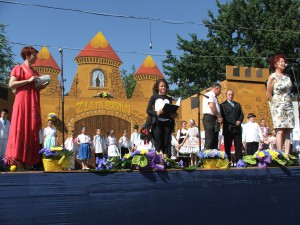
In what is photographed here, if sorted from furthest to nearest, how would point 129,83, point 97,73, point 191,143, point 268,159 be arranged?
1. point 129,83
2. point 97,73
3. point 191,143
4. point 268,159

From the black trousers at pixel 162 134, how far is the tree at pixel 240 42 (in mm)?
17630

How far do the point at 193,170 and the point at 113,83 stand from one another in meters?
13.8

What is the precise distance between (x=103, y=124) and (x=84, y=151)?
16.4ft

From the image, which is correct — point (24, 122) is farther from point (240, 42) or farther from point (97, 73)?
point (240, 42)

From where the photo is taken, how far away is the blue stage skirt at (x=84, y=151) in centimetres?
1004

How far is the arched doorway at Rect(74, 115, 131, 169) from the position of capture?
14.8 meters

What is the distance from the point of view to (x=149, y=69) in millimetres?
19219

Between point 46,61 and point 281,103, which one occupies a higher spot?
point 46,61

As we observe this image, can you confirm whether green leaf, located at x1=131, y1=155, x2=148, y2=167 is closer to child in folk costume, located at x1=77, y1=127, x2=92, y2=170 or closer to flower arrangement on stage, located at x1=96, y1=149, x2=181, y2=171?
flower arrangement on stage, located at x1=96, y1=149, x2=181, y2=171

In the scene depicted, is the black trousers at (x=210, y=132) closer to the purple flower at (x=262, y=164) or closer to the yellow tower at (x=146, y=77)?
the purple flower at (x=262, y=164)

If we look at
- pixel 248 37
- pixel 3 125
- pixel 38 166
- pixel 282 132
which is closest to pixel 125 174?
pixel 38 166

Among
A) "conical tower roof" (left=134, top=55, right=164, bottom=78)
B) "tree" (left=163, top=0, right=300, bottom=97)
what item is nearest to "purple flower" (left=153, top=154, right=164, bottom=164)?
"conical tower roof" (left=134, top=55, right=164, bottom=78)

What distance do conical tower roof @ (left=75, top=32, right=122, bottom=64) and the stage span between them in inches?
564

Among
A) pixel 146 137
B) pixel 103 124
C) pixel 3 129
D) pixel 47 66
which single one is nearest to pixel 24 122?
pixel 146 137
